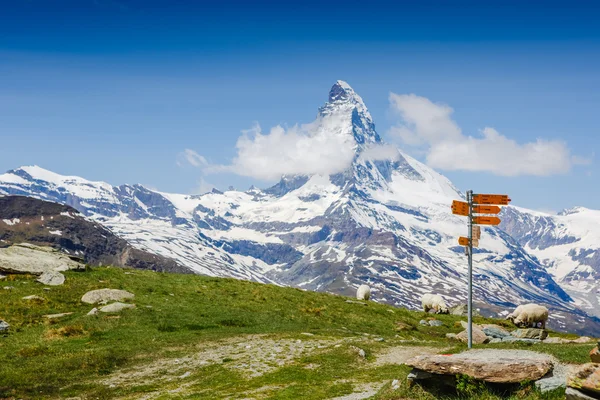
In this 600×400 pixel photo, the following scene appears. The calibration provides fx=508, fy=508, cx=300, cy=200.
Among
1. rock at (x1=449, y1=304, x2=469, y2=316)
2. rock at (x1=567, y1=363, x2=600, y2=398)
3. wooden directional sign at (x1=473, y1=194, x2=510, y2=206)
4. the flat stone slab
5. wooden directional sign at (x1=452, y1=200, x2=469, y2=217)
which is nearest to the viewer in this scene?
rock at (x1=567, y1=363, x2=600, y2=398)

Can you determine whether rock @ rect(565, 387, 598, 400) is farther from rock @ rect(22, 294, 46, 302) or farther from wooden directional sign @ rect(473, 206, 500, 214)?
rock @ rect(22, 294, 46, 302)

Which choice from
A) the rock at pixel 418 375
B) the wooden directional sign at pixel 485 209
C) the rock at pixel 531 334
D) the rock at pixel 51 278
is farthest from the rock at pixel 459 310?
the rock at pixel 418 375

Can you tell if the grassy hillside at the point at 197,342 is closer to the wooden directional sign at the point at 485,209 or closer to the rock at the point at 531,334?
the rock at the point at 531,334

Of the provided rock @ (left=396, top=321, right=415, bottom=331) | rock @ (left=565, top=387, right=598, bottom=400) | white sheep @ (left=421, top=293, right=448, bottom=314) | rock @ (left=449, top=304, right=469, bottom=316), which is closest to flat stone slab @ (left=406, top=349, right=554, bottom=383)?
rock @ (left=565, top=387, right=598, bottom=400)

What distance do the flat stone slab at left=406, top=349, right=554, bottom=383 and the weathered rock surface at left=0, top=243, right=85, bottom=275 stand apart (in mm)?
50512

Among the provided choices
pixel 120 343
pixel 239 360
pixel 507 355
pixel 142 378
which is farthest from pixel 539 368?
pixel 120 343

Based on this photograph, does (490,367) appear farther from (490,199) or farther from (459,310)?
(459,310)

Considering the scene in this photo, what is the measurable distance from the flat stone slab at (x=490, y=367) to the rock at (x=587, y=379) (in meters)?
2.96

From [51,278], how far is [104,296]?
9465mm

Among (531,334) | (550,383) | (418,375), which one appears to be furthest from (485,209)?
(531,334)

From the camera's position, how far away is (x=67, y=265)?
2457 inches

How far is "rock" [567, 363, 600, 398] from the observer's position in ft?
54.1

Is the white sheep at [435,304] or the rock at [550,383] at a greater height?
the white sheep at [435,304]

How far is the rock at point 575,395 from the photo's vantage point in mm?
16750
